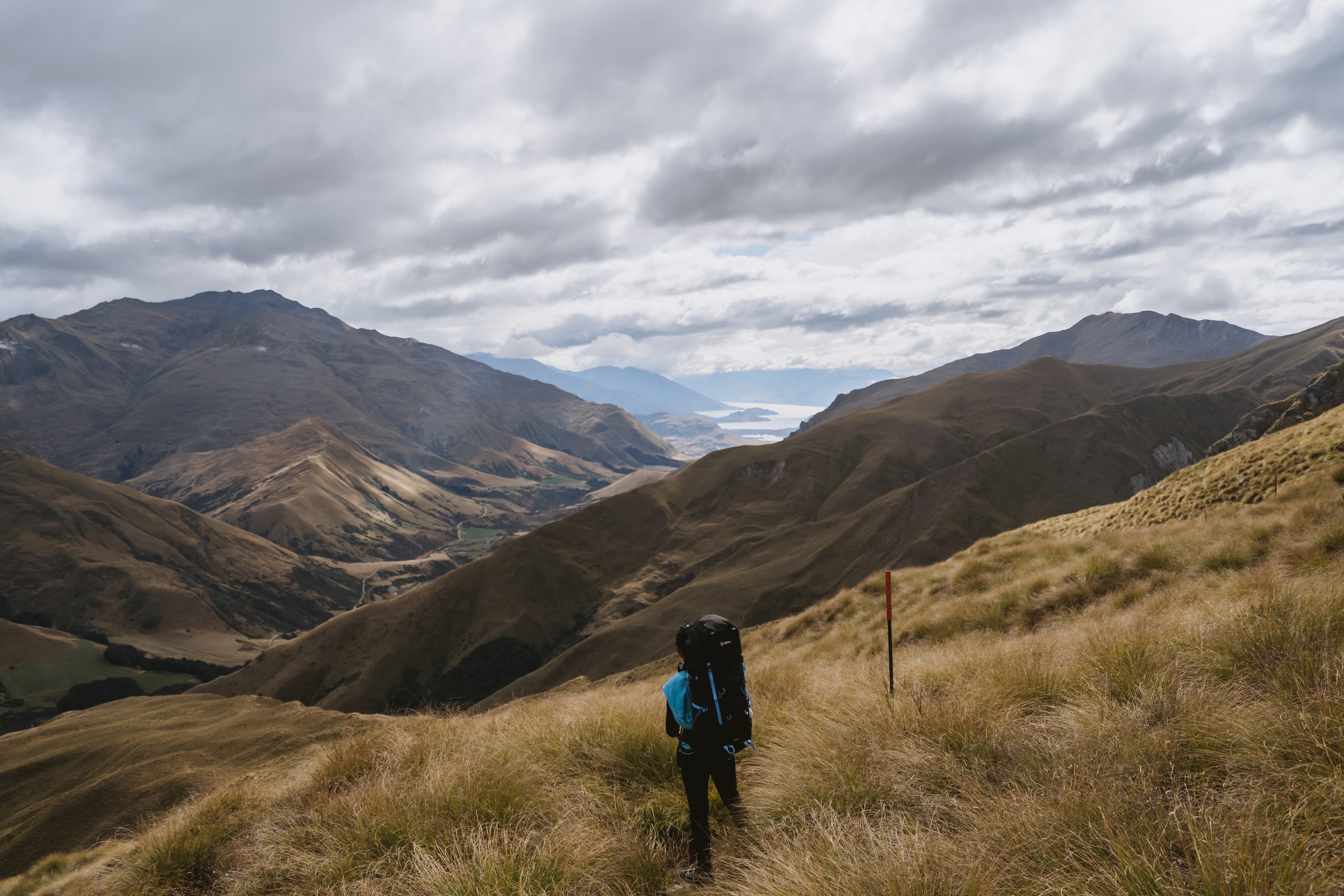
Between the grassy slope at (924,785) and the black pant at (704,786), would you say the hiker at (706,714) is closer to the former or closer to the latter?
the black pant at (704,786)

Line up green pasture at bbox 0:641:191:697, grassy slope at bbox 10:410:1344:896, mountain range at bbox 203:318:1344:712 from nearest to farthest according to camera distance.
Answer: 1. grassy slope at bbox 10:410:1344:896
2. mountain range at bbox 203:318:1344:712
3. green pasture at bbox 0:641:191:697

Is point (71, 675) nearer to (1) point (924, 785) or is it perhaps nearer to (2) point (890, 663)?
(2) point (890, 663)

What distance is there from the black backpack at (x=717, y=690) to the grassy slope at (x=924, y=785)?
69cm

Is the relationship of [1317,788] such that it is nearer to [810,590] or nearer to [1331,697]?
[1331,697]

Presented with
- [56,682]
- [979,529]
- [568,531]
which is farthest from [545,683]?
[56,682]

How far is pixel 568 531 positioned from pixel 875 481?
6234 centimetres

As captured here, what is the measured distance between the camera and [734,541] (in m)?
118

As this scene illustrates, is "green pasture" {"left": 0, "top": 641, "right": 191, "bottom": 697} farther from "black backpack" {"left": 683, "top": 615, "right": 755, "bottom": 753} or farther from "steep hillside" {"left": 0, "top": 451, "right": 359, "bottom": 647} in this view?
"black backpack" {"left": 683, "top": 615, "right": 755, "bottom": 753}

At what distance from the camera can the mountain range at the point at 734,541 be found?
8762 centimetres

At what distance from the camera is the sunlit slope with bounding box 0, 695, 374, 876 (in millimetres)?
32625

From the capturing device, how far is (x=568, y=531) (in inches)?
4857

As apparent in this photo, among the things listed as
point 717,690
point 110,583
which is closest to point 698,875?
point 717,690

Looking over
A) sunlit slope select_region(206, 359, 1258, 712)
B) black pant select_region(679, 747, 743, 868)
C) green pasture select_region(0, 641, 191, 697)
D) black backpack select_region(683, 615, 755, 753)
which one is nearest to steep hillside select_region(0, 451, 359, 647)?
green pasture select_region(0, 641, 191, 697)

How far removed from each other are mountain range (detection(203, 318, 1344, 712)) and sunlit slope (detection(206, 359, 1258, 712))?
330 millimetres
